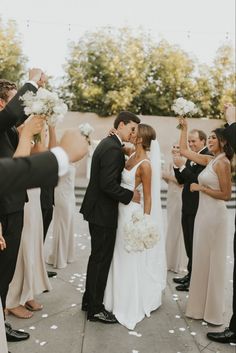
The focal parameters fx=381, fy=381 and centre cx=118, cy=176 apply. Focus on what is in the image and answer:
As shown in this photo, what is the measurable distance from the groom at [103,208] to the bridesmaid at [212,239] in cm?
81

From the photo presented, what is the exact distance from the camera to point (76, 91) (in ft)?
59.2

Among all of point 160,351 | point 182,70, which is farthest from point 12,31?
point 160,351

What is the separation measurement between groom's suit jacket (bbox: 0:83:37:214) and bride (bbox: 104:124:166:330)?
122 cm

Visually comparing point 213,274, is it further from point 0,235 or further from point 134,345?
point 0,235

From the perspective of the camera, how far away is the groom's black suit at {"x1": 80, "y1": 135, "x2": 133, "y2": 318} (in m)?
3.94

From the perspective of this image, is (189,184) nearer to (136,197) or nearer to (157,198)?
(157,198)

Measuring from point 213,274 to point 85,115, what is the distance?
14674 mm

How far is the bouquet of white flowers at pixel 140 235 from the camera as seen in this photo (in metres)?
3.78

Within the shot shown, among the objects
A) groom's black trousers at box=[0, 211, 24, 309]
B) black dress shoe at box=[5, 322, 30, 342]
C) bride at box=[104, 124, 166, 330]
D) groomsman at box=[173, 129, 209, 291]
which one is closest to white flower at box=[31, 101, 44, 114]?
groom's black trousers at box=[0, 211, 24, 309]

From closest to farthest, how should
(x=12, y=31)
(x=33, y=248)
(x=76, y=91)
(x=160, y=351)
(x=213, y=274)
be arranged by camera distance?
(x=160, y=351) → (x=213, y=274) → (x=33, y=248) → (x=12, y=31) → (x=76, y=91)

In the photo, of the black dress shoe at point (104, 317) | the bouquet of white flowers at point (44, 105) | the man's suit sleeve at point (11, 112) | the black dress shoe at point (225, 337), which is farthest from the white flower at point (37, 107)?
the black dress shoe at point (225, 337)

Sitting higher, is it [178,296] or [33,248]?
[33,248]

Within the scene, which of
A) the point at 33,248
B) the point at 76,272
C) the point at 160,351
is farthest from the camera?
the point at 76,272

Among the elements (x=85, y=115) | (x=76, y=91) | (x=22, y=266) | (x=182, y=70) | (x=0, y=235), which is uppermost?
(x=182, y=70)
